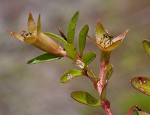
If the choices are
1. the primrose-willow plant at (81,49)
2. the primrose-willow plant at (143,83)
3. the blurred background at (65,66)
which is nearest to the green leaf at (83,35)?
the primrose-willow plant at (81,49)

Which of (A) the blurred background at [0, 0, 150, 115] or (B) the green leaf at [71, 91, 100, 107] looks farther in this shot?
(A) the blurred background at [0, 0, 150, 115]

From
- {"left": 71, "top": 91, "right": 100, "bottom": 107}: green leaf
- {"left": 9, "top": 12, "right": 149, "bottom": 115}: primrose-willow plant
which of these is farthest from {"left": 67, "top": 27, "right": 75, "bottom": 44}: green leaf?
{"left": 71, "top": 91, "right": 100, "bottom": 107}: green leaf

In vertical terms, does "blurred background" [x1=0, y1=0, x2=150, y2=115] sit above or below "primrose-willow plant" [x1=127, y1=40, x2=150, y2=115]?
below

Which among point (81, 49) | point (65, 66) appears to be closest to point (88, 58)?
point (81, 49)

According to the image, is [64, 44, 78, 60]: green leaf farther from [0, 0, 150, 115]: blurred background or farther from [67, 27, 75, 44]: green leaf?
[0, 0, 150, 115]: blurred background

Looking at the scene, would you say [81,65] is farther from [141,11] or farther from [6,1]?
[6,1]

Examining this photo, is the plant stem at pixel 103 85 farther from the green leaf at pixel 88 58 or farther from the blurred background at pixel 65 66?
the blurred background at pixel 65 66

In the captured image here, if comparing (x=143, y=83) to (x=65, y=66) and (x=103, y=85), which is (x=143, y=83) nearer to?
(x=103, y=85)
